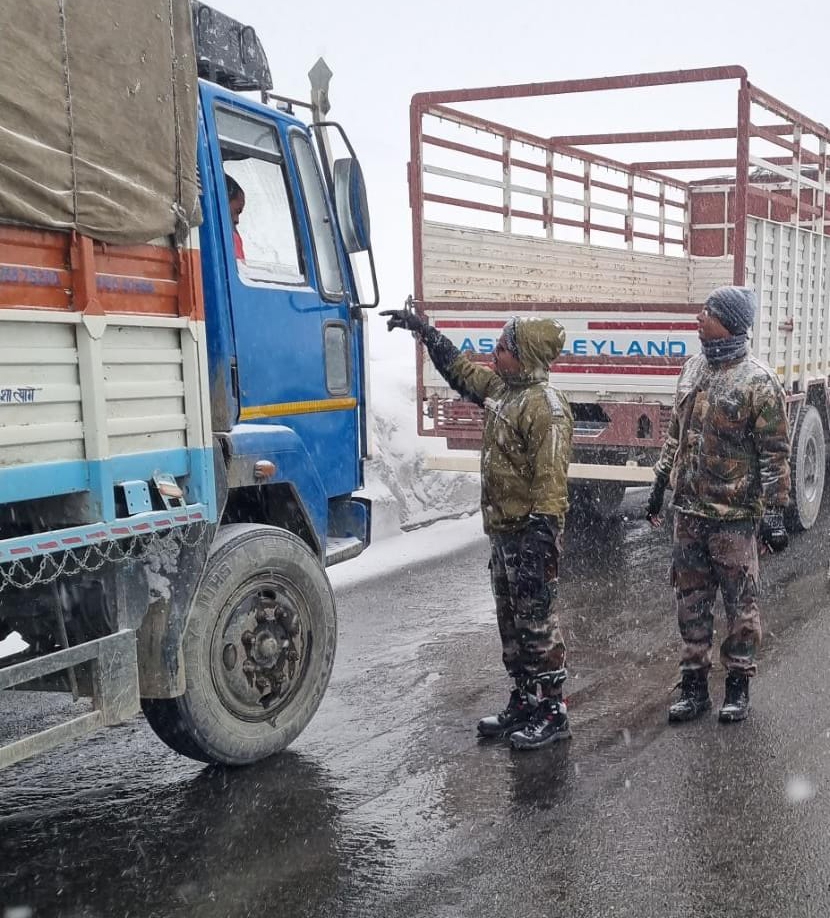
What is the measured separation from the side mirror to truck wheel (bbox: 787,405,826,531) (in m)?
4.90

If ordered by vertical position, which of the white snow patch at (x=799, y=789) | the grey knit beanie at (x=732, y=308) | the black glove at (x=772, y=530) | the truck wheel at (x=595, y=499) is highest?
the grey knit beanie at (x=732, y=308)

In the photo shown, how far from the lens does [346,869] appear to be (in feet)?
10.9

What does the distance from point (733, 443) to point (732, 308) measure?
554 mm

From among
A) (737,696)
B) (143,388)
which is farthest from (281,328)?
(737,696)

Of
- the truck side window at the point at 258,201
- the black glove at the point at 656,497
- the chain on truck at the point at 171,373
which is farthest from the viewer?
the black glove at the point at 656,497

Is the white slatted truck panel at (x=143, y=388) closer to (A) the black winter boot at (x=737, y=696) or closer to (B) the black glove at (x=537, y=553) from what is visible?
(B) the black glove at (x=537, y=553)

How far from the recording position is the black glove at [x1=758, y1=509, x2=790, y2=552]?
462cm

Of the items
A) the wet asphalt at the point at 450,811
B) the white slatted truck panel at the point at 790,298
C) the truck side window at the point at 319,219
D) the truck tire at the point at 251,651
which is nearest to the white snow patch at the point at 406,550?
the wet asphalt at the point at 450,811

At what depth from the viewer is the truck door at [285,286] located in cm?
407

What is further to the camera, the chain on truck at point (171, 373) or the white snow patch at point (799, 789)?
the white snow patch at point (799, 789)

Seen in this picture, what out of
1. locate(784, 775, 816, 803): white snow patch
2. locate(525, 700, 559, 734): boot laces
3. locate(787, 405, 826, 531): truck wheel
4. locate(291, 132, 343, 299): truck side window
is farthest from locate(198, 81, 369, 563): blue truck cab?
locate(787, 405, 826, 531): truck wheel

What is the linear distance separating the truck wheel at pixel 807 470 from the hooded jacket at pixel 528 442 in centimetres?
452

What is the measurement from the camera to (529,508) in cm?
427

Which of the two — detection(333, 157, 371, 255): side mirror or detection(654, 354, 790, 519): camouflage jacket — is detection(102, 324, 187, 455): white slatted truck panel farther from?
detection(654, 354, 790, 519): camouflage jacket
